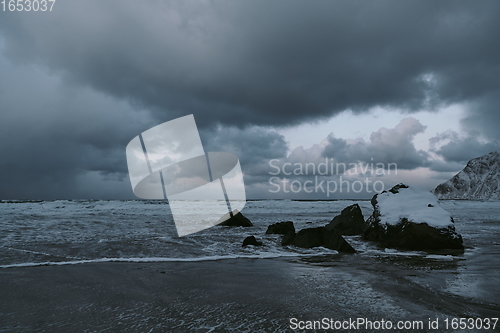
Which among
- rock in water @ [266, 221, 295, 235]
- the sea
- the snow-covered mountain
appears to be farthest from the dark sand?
the snow-covered mountain

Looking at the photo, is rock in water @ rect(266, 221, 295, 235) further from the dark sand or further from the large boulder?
the dark sand

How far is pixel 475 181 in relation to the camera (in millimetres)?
57844

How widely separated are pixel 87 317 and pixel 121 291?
793 mm

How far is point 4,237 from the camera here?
761 cm

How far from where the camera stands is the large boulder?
660cm

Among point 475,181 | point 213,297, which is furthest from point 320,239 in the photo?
point 475,181

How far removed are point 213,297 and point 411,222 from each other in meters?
5.72

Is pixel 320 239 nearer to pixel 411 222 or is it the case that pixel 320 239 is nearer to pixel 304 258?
pixel 304 258

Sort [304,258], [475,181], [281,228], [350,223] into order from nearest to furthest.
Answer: [304,258], [281,228], [350,223], [475,181]

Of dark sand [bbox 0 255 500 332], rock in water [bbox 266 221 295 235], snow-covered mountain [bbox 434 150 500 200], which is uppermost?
snow-covered mountain [bbox 434 150 500 200]

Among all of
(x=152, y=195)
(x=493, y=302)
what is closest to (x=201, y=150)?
(x=152, y=195)

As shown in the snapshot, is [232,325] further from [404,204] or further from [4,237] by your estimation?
[4,237]

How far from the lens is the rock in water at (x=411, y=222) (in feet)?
21.7

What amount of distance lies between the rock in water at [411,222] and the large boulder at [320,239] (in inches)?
56.7
